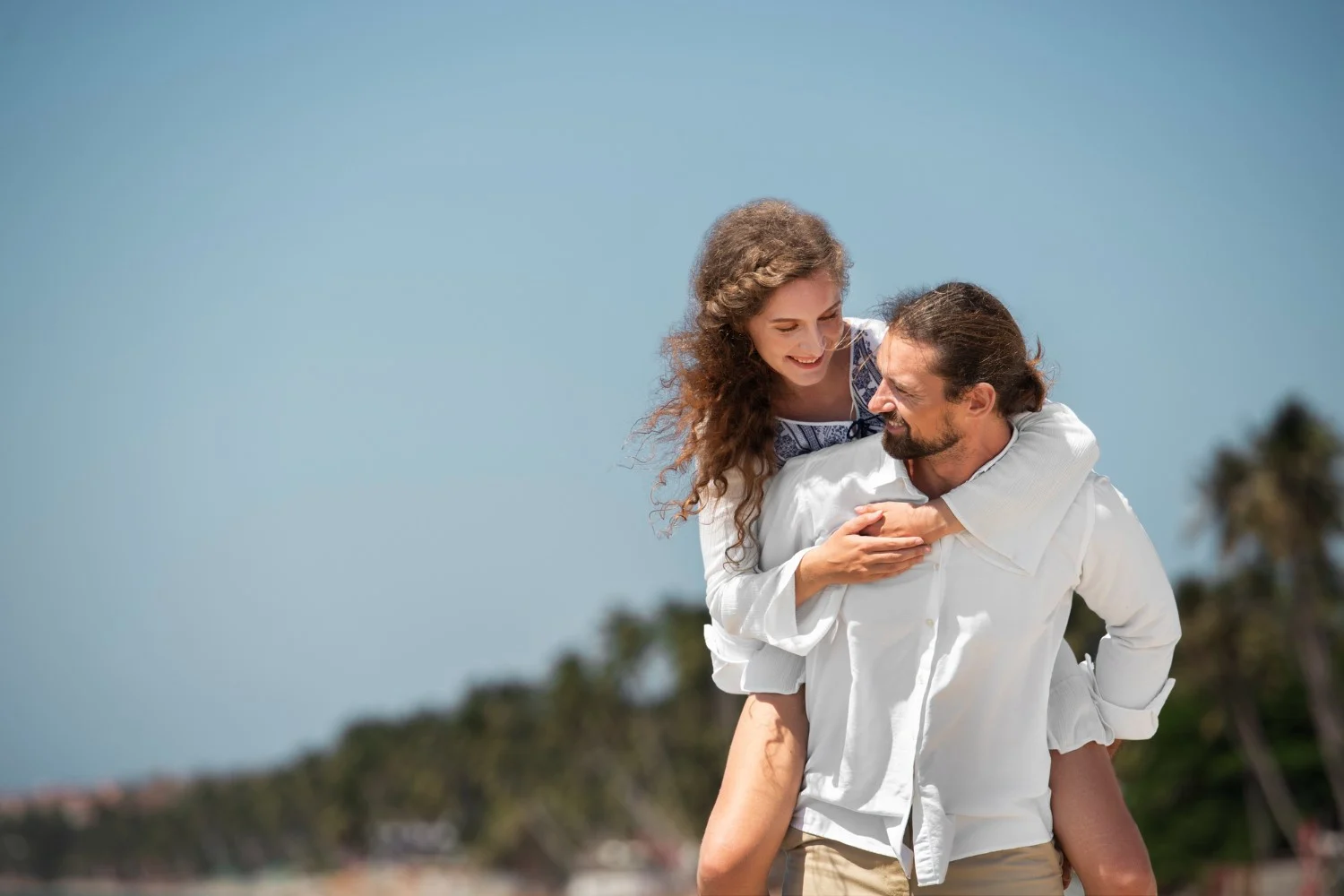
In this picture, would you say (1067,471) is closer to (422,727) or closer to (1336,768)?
(1336,768)

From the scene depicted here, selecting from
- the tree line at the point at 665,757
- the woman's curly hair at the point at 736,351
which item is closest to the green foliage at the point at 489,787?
the tree line at the point at 665,757

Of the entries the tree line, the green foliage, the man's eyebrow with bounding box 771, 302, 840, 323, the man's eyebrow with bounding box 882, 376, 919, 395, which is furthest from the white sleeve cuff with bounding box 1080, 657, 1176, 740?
the green foliage

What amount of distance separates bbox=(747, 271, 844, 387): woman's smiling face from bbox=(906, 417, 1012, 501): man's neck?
1.36 feet

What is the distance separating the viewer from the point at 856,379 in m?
4.48

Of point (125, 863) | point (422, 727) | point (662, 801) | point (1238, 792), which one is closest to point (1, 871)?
point (125, 863)

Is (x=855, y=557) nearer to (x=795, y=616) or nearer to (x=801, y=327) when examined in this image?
(x=795, y=616)

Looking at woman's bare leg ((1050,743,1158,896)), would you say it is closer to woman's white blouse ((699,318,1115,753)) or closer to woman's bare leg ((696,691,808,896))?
woman's white blouse ((699,318,1115,753))

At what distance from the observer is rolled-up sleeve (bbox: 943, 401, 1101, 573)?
4.02 meters

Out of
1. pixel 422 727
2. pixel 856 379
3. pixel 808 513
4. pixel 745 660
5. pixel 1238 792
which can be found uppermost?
pixel 856 379

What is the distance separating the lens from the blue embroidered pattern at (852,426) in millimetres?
4465

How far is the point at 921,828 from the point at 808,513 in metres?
0.94

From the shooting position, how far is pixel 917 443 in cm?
405

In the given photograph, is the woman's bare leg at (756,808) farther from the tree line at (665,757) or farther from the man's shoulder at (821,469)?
the tree line at (665,757)

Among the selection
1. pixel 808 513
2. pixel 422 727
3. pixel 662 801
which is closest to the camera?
pixel 808 513
